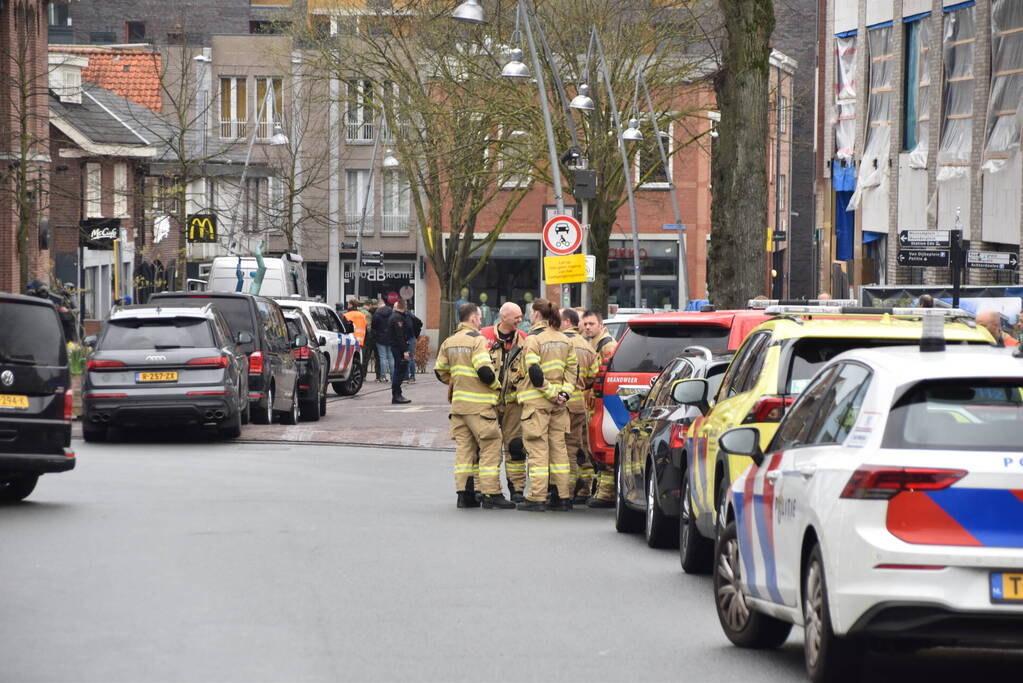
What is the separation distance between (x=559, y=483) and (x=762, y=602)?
767 cm

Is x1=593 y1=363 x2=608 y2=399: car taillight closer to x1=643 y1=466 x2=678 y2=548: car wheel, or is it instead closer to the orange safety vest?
x1=643 y1=466 x2=678 y2=548: car wheel

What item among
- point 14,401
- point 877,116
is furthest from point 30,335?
point 877,116

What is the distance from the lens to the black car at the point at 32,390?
14430 mm

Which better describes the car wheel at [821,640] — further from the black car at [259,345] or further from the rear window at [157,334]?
the black car at [259,345]

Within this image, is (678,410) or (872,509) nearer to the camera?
(872,509)

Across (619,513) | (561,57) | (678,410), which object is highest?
(561,57)

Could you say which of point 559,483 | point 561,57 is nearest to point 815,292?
point 561,57

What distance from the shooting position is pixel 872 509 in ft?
22.2

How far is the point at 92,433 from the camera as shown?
2227 cm

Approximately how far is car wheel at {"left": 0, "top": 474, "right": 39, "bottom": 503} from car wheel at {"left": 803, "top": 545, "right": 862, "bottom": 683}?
9.72 metres

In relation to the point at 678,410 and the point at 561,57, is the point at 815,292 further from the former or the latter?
the point at 678,410

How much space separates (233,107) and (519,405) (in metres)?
59.8

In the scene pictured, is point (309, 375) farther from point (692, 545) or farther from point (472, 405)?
point (692, 545)

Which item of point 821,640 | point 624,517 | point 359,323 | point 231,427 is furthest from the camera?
point 359,323
